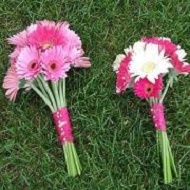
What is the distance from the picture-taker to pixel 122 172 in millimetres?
3035

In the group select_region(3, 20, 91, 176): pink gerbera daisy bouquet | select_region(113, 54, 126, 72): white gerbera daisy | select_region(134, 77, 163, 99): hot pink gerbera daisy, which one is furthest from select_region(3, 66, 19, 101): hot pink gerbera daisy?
select_region(134, 77, 163, 99): hot pink gerbera daisy

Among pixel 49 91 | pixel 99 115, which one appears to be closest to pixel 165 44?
pixel 99 115

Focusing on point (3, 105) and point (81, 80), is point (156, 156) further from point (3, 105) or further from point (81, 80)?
point (3, 105)

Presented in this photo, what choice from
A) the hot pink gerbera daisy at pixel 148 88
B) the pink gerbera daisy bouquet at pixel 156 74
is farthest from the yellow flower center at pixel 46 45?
the hot pink gerbera daisy at pixel 148 88

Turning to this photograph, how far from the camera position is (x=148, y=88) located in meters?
Answer: 2.96

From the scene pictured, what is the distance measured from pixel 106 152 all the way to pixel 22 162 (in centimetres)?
40

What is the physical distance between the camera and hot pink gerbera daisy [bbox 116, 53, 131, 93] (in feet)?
9.83

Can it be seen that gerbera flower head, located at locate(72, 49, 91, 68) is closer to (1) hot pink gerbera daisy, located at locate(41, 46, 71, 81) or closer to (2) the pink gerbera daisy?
(1) hot pink gerbera daisy, located at locate(41, 46, 71, 81)

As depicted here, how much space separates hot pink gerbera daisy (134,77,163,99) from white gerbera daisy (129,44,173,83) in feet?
0.07

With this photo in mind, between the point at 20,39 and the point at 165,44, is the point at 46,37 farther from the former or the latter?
the point at 165,44

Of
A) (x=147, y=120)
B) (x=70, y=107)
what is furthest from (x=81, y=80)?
(x=147, y=120)

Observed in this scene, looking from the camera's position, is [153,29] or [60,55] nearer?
[60,55]

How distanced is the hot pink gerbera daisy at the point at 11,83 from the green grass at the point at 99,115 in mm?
70

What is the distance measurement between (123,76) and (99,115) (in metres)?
0.25
